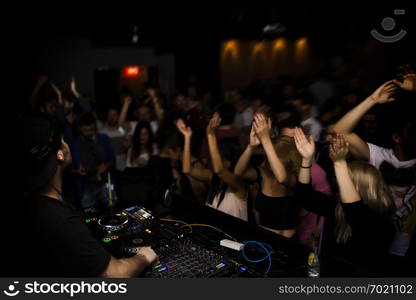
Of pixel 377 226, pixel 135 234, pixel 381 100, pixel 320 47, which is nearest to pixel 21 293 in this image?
pixel 135 234

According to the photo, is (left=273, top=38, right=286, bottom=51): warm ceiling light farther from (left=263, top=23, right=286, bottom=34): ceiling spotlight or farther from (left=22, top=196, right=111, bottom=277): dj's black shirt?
(left=22, top=196, right=111, bottom=277): dj's black shirt

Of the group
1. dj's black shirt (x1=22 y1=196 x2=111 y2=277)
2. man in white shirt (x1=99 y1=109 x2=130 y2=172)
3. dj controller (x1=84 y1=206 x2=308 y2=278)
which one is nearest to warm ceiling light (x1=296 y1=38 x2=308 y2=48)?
man in white shirt (x1=99 y1=109 x2=130 y2=172)

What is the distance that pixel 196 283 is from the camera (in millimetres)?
1335

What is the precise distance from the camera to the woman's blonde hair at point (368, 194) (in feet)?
5.95

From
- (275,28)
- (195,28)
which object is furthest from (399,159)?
(195,28)

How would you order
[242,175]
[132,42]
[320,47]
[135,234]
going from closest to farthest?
[135,234]
[242,175]
[132,42]
[320,47]

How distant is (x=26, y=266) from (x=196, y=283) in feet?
2.03

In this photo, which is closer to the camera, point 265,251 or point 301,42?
point 265,251

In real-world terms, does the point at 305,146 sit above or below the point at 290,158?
above

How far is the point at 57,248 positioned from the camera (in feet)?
3.97

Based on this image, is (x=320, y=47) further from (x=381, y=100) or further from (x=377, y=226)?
(x=377, y=226)

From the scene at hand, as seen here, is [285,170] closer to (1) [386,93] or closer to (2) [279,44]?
(1) [386,93]

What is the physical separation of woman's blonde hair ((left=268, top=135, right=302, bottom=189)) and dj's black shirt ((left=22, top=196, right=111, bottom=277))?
1.30m

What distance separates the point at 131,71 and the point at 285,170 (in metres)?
7.05
